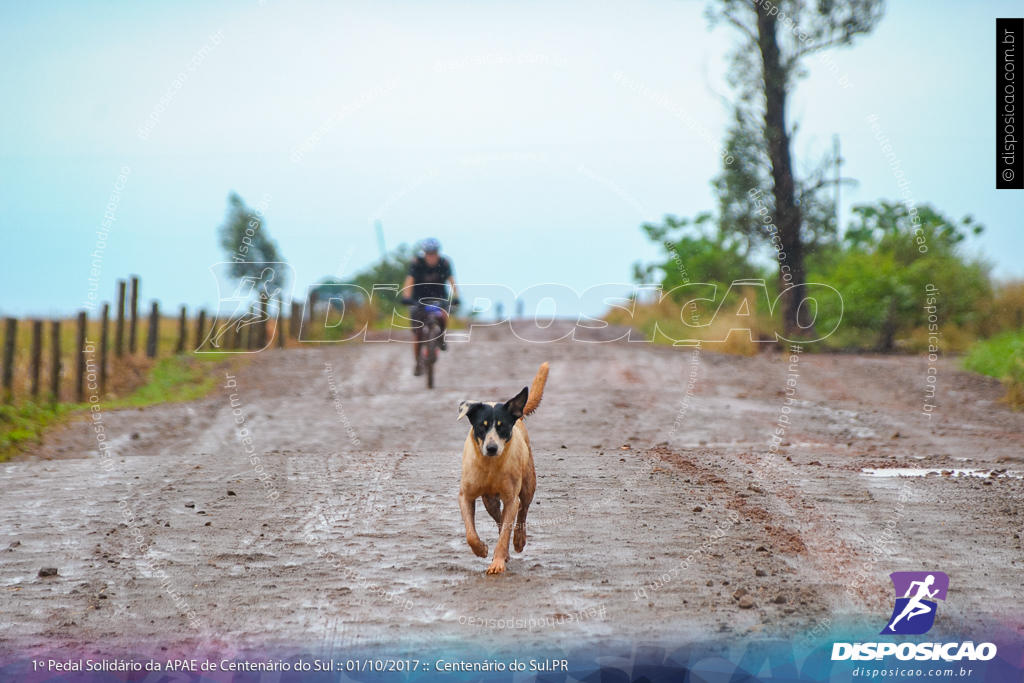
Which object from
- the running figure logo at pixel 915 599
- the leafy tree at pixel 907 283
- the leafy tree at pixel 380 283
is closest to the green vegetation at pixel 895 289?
the leafy tree at pixel 907 283

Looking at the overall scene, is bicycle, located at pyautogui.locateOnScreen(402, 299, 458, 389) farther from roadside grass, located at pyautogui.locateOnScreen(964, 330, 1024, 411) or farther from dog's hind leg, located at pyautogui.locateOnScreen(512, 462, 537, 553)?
roadside grass, located at pyautogui.locateOnScreen(964, 330, 1024, 411)

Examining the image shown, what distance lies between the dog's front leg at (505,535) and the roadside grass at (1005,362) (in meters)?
10.7

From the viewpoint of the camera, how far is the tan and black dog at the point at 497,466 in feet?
16.1

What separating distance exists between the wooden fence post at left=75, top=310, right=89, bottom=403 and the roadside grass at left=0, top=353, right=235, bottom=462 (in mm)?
486

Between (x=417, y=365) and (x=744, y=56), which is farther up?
(x=744, y=56)

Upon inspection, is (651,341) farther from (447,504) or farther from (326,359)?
(447,504)

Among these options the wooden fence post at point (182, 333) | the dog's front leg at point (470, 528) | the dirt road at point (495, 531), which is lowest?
the dirt road at point (495, 531)

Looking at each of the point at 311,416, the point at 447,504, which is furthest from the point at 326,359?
the point at 447,504

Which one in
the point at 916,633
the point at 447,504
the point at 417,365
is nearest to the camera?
the point at 916,633

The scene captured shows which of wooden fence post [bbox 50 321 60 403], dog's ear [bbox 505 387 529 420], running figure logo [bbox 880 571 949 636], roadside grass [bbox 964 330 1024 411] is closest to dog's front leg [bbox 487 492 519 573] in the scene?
dog's ear [bbox 505 387 529 420]

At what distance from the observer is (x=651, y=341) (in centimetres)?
2506

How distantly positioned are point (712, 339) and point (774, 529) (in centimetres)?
1665

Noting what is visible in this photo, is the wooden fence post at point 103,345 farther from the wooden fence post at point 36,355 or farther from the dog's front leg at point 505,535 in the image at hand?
the dog's front leg at point 505,535
